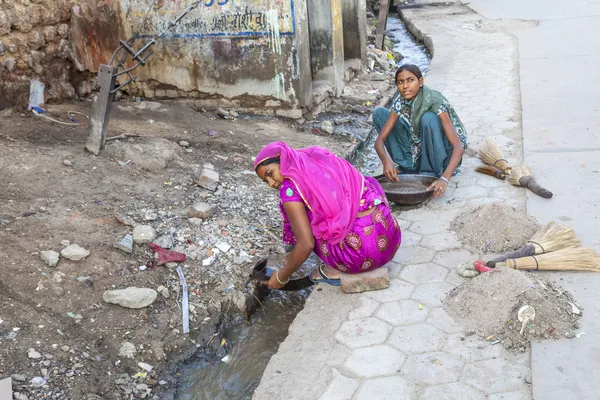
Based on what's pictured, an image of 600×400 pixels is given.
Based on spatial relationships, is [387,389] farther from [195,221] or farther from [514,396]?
[195,221]

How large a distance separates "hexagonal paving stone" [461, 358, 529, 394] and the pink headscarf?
984 millimetres

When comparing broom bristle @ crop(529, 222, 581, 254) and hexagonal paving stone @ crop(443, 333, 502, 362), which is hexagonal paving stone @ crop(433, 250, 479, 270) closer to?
broom bristle @ crop(529, 222, 581, 254)

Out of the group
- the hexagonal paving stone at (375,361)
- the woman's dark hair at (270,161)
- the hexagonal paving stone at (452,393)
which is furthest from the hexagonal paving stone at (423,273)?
the woman's dark hair at (270,161)

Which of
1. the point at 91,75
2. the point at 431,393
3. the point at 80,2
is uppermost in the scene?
the point at 80,2

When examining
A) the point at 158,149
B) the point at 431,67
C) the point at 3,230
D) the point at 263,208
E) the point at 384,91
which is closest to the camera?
the point at 3,230

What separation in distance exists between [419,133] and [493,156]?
77cm

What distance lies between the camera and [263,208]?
4691mm

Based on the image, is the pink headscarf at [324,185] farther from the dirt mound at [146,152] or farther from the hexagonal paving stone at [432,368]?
the dirt mound at [146,152]

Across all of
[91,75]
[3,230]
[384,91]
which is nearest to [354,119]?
[384,91]

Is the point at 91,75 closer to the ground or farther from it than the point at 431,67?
farther from it

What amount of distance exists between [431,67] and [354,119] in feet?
9.07

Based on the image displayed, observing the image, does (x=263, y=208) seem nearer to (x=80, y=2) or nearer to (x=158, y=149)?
(x=158, y=149)

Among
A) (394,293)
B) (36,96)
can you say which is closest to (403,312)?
(394,293)

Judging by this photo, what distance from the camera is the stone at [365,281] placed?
11.3 feet
